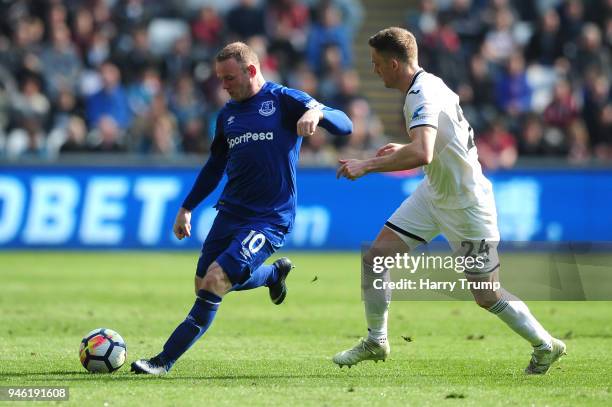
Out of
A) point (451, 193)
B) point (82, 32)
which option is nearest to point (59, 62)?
point (82, 32)

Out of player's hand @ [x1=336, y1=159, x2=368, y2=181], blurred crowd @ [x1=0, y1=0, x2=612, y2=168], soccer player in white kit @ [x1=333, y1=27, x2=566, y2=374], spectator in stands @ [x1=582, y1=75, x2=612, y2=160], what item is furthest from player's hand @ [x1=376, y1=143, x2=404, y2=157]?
spectator in stands @ [x1=582, y1=75, x2=612, y2=160]

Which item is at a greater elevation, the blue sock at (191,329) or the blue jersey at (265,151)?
the blue jersey at (265,151)

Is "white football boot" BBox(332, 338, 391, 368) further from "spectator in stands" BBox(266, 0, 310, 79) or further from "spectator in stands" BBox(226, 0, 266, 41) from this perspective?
"spectator in stands" BBox(226, 0, 266, 41)

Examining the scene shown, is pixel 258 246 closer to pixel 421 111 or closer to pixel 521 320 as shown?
pixel 421 111

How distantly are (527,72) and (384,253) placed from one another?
16011 millimetres

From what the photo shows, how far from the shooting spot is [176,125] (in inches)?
853

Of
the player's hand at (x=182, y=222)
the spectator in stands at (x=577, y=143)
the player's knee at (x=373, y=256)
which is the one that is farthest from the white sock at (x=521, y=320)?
the spectator in stands at (x=577, y=143)

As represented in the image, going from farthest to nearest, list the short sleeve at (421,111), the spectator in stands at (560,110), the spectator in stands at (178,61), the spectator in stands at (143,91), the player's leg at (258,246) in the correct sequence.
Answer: the spectator in stands at (560,110) < the spectator in stands at (178,61) < the spectator in stands at (143,91) < the player's leg at (258,246) < the short sleeve at (421,111)

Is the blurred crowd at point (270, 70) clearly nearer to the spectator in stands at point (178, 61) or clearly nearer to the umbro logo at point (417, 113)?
the spectator in stands at point (178, 61)

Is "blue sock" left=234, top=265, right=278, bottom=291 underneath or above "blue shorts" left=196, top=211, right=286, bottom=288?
underneath

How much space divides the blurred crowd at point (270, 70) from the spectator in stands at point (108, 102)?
3 centimetres

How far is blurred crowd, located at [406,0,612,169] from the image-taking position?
22.4m

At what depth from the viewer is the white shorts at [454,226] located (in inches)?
332

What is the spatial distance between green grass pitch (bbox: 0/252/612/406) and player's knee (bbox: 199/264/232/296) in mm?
633
